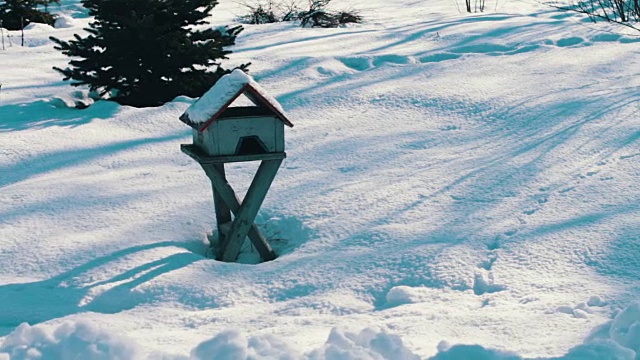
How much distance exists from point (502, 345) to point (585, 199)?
2060 millimetres

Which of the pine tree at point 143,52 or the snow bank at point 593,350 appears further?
the pine tree at point 143,52

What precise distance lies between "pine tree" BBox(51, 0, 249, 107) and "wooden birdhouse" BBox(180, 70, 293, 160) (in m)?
2.62

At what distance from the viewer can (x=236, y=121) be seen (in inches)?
175

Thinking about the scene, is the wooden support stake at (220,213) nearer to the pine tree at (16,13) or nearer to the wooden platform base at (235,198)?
the wooden platform base at (235,198)

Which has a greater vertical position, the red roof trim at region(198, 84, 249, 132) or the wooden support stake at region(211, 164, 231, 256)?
the red roof trim at region(198, 84, 249, 132)

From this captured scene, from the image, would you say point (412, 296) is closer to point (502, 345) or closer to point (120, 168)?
point (502, 345)

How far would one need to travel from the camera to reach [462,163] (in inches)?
231

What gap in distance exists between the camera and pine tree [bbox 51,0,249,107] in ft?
23.0

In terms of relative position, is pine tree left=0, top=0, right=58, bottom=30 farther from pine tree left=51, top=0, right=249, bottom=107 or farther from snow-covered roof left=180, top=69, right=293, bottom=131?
snow-covered roof left=180, top=69, right=293, bottom=131

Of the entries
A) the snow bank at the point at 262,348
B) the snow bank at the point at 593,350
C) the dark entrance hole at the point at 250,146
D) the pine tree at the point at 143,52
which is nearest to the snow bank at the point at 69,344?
the snow bank at the point at 262,348

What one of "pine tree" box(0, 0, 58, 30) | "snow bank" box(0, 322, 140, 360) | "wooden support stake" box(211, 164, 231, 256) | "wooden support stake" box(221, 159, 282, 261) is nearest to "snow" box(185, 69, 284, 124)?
"wooden support stake" box(221, 159, 282, 261)

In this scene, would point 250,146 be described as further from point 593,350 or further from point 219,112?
point 593,350

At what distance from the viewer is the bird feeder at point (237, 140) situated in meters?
4.34

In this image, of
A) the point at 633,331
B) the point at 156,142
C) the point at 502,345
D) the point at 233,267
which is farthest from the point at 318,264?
the point at 156,142
